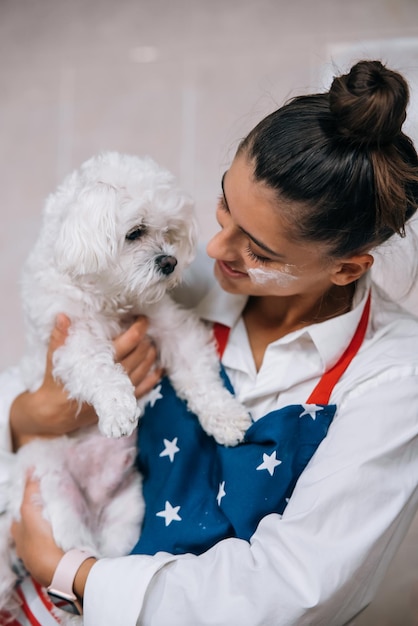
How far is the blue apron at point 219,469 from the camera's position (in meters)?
1.10

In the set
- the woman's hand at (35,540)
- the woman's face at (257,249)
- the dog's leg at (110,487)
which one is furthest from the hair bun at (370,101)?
the woman's hand at (35,540)

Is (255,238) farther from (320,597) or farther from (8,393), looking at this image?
(8,393)

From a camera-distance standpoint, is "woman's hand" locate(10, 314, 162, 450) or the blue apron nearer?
the blue apron

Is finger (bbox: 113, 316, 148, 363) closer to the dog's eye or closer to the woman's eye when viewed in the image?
the dog's eye

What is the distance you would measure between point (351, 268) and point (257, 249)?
0.18 meters

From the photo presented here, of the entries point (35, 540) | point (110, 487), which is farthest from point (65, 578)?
point (110, 487)

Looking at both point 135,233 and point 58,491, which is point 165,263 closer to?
Result: point 135,233

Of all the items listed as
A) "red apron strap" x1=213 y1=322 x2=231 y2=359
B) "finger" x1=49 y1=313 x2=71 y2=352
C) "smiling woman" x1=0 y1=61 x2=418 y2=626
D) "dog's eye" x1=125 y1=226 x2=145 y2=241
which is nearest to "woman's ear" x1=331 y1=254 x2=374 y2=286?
"smiling woman" x1=0 y1=61 x2=418 y2=626

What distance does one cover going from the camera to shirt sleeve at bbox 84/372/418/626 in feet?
3.15

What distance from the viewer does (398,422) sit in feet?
3.37

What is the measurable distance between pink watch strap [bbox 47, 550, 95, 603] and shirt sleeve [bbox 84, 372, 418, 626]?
0.07 m

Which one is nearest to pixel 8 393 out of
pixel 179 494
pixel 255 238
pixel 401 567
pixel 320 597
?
pixel 179 494

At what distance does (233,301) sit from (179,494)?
1.32 ft

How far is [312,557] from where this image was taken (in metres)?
0.96
